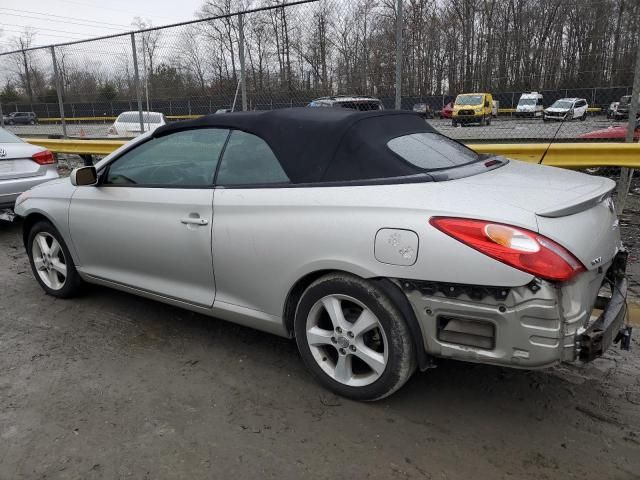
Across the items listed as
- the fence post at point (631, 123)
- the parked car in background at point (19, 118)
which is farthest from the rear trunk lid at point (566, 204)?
the parked car in background at point (19, 118)

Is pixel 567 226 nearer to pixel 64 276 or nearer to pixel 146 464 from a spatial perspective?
pixel 146 464

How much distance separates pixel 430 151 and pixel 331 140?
613mm

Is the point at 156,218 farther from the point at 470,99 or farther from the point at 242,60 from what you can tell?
the point at 470,99

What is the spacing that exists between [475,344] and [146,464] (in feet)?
5.19

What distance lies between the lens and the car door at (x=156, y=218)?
10.6ft

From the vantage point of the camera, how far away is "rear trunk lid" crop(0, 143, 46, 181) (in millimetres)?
6473

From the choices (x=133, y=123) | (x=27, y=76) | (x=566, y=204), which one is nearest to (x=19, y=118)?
(x=27, y=76)

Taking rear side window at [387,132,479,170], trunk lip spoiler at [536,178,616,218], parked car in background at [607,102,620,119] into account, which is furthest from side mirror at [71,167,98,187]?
parked car in background at [607,102,620,119]

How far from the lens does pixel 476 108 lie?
7.04m

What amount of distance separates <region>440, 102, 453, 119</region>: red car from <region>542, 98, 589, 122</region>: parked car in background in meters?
1.57

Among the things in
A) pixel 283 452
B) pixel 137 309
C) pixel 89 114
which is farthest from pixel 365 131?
pixel 89 114

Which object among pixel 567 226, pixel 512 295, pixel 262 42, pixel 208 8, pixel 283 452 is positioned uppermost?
pixel 208 8

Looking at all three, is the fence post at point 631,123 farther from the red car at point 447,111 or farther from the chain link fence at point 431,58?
the red car at point 447,111

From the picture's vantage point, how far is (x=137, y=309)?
13.5ft
